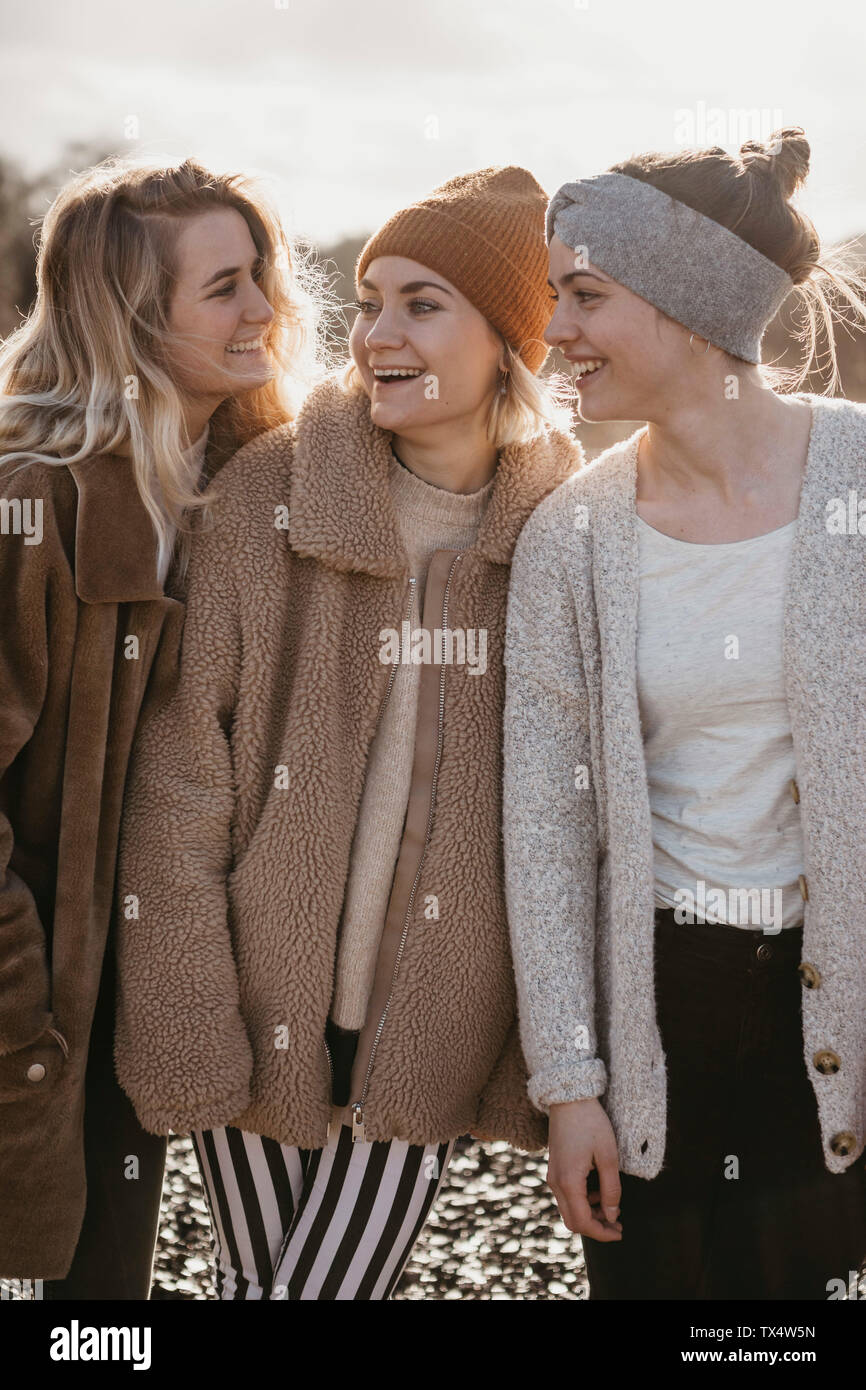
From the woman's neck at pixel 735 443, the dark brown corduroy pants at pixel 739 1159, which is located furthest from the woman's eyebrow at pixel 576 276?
the dark brown corduroy pants at pixel 739 1159

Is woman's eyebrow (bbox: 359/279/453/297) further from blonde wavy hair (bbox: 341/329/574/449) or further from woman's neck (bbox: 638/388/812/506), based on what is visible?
woman's neck (bbox: 638/388/812/506)

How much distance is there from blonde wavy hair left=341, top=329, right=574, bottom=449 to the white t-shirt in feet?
1.49

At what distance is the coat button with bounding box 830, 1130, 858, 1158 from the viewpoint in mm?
1953

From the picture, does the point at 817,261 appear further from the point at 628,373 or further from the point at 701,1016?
the point at 701,1016

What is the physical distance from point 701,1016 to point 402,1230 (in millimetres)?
624

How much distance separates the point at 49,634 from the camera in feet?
6.72

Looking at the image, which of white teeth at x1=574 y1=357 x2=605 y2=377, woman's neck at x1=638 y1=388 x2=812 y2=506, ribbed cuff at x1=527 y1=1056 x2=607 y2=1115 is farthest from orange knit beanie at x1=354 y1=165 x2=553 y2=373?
ribbed cuff at x1=527 y1=1056 x2=607 y2=1115

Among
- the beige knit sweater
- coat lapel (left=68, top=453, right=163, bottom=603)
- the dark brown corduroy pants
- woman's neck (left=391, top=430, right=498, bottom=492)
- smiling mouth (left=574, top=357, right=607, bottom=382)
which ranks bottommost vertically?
the dark brown corduroy pants

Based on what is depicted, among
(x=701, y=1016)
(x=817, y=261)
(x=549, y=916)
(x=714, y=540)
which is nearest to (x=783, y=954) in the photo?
(x=701, y=1016)

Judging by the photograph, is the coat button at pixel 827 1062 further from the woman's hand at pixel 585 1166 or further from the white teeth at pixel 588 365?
the white teeth at pixel 588 365

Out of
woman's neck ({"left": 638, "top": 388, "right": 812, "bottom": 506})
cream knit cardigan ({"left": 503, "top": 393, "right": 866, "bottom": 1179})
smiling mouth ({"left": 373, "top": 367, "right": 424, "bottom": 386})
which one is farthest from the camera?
smiling mouth ({"left": 373, "top": 367, "right": 424, "bottom": 386})

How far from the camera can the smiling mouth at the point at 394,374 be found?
225 cm

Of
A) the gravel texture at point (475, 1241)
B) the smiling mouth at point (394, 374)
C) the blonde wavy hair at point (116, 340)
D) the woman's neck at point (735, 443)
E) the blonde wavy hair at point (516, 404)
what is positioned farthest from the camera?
the gravel texture at point (475, 1241)

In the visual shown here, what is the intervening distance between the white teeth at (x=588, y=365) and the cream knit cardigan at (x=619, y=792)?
17 cm
